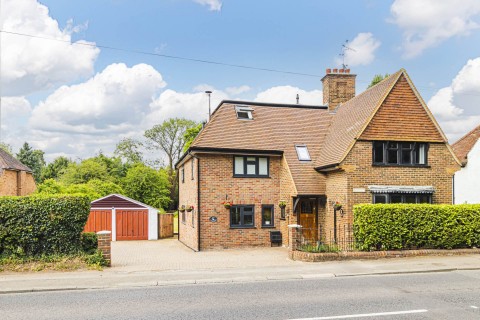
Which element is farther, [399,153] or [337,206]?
[399,153]

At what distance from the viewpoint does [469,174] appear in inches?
1044

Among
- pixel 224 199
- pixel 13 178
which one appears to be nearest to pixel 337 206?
pixel 224 199

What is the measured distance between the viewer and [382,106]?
18.6m

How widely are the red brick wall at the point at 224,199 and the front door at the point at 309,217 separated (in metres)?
1.18

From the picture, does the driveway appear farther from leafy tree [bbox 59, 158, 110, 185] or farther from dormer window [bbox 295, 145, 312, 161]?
leafy tree [bbox 59, 158, 110, 185]

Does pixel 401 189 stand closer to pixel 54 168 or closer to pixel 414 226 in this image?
pixel 414 226

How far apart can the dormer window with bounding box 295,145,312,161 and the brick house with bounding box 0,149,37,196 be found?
2427cm

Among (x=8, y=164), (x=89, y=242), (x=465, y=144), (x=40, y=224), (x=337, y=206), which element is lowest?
(x=89, y=242)

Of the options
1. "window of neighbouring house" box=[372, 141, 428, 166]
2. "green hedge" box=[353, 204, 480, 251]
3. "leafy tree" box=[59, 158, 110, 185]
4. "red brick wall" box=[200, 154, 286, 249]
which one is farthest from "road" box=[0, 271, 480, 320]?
"leafy tree" box=[59, 158, 110, 185]

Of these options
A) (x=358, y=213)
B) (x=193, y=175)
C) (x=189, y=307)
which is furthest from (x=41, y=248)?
(x=358, y=213)

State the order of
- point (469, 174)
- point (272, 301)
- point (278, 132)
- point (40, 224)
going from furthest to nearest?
1. point (469, 174)
2. point (278, 132)
3. point (40, 224)
4. point (272, 301)

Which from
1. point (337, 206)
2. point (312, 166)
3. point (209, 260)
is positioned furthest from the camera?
point (312, 166)

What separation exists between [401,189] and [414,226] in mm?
2648

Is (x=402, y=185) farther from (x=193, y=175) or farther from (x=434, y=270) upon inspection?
(x=193, y=175)
